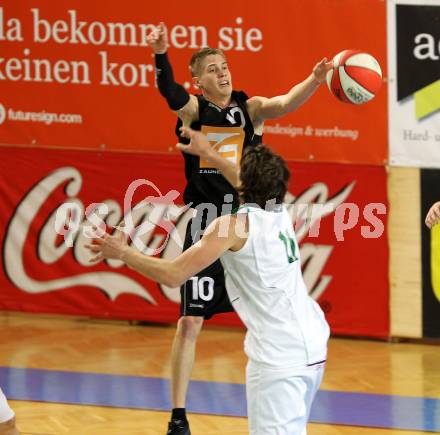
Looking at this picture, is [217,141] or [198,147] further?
[217,141]

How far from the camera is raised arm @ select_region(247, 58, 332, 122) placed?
23.3ft

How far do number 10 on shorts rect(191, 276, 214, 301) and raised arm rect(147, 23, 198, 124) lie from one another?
3.36ft

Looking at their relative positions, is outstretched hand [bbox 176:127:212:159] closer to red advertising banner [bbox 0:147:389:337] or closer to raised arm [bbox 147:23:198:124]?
raised arm [bbox 147:23:198:124]

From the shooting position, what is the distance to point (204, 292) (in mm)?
7309

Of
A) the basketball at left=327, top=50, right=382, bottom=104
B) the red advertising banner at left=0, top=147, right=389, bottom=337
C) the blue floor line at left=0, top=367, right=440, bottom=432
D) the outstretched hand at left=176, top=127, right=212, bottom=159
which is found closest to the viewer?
the outstretched hand at left=176, top=127, right=212, bottom=159

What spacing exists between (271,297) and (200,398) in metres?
3.26

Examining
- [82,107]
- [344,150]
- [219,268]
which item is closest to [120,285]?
[82,107]

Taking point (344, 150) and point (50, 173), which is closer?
point (344, 150)

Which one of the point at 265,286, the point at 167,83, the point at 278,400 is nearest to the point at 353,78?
the point at 167,83

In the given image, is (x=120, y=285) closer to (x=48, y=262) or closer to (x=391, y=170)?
(x=48, y=262)

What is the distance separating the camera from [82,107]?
10375 mm

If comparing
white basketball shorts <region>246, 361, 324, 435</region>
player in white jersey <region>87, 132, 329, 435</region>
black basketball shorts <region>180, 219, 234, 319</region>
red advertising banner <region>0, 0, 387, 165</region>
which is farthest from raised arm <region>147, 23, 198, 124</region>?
red advertising banner <region>0, 0, 387, 165</region>

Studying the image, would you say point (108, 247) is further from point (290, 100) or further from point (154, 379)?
point (154, 379)

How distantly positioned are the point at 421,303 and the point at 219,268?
3095mm
